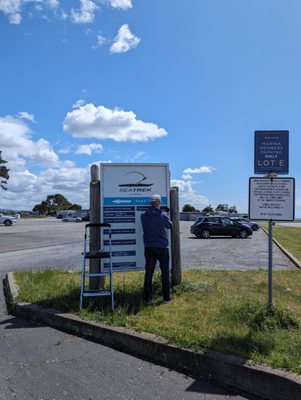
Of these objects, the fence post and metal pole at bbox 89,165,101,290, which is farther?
the fence post

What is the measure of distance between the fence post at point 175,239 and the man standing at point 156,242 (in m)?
1.02

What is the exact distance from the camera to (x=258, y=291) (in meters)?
8.54

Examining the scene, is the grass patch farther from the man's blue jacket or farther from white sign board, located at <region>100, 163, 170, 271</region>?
the man's blue jacket

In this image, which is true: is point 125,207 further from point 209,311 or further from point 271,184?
point 271,184

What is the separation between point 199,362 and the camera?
15.7 ft

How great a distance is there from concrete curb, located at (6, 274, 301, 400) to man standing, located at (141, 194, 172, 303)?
4.97ft

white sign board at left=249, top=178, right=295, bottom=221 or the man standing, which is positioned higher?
white sign board at left=249, top=178, right=295, bottom=221

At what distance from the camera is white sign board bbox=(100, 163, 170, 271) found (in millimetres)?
8133

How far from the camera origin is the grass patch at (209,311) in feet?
16.4

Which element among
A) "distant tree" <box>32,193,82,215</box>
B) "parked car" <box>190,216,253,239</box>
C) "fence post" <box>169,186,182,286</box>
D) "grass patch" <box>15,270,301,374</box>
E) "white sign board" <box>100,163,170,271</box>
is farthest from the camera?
"distant tree" <box>32,193,82,215</box>

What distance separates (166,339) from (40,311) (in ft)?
8.61

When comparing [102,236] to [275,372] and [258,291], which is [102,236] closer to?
[258,291]

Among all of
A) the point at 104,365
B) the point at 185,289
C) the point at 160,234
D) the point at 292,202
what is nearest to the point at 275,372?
the point at 104,365

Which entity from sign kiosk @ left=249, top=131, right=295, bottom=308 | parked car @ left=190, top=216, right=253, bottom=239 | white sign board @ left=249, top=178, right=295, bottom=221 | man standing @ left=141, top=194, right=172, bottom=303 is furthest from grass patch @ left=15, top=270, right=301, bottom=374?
parked car @ left=190, top=216, right=253, bottom=239
